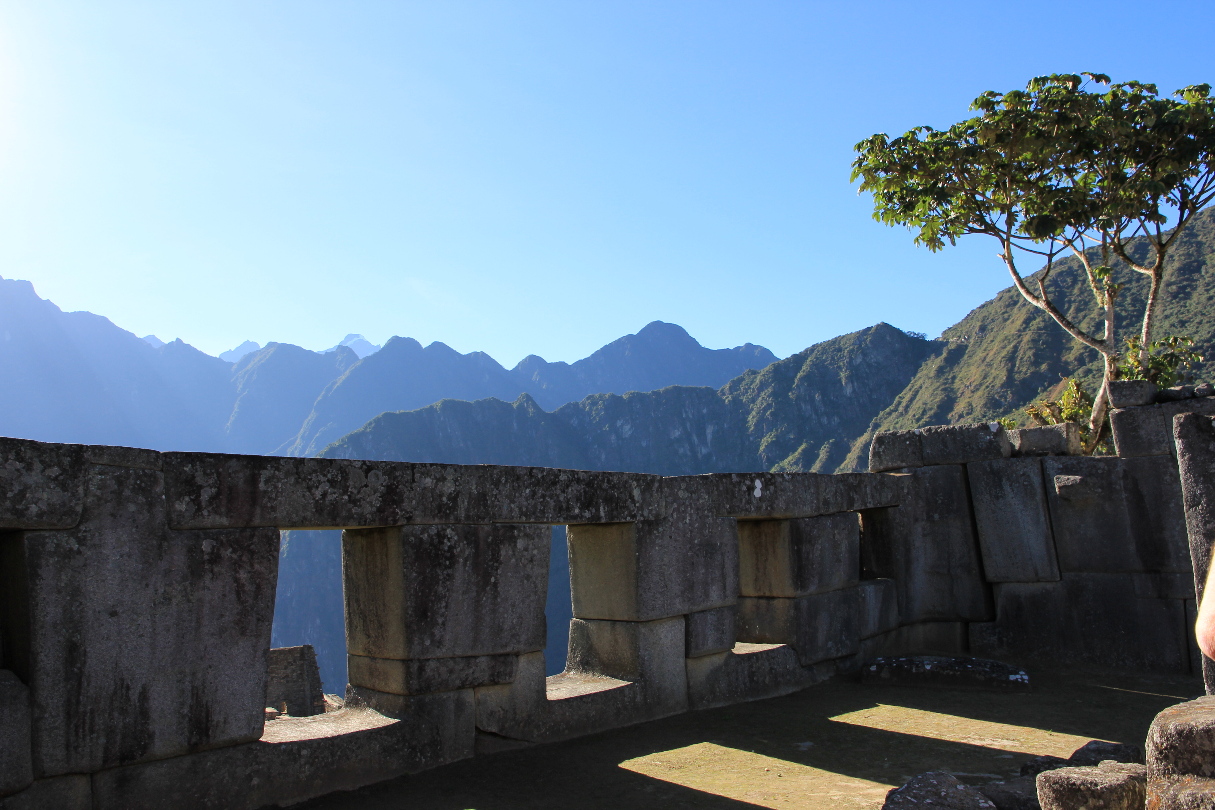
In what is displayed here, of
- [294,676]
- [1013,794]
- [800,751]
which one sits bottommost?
[294,676]

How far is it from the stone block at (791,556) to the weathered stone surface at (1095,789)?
3577 millimetres

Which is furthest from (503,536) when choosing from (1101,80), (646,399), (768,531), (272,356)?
(272,356)

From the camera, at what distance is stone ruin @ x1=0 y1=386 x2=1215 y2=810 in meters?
3.38

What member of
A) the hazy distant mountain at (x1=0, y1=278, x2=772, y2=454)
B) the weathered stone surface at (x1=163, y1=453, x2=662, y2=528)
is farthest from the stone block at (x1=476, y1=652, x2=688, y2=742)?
the hazy distant mountain at (x1=0, y1=278, x2=772, y2=454)

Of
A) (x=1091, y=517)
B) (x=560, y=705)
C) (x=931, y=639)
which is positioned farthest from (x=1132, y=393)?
(x=560, y=705)

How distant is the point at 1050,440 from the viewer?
8086mm

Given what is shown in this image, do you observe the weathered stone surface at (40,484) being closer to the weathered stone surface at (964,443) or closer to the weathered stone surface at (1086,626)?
the weathered stone surface at (964,443)

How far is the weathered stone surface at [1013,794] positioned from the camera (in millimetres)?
3582

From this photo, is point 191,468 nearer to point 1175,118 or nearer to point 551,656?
point 1175,118

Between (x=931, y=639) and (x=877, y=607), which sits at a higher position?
(x=877, y=607)

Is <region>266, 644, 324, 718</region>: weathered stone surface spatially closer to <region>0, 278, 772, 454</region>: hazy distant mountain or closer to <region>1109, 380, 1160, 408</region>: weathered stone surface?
<region>1109, 380, 1160, 408</region>: weathered stone surface

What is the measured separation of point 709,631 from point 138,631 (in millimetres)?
3671

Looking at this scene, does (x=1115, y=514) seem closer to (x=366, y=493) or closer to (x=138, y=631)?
(x=366, y=493)

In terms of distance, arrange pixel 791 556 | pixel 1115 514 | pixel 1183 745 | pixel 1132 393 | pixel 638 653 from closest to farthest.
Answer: pixel 1183 745 < pixel 638 653 < pixel 791 556 < pixel 1132 393 < pixel 1115 514
